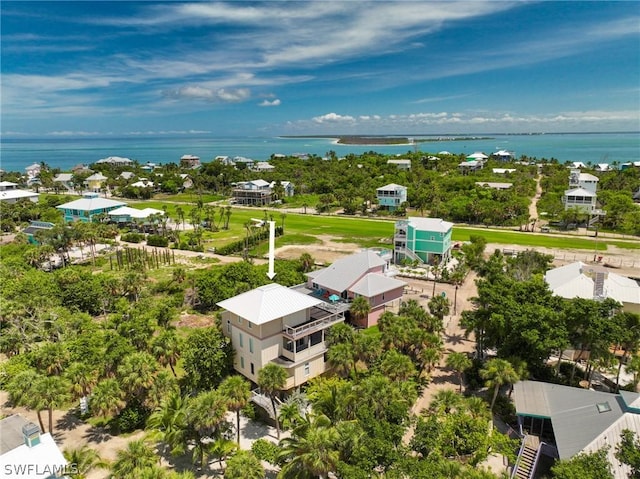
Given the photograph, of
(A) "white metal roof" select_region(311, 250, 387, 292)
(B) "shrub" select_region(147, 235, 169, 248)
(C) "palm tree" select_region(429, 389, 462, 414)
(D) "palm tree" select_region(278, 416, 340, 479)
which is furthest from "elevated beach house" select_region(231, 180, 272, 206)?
(D) "palm tree" select_region(278, 416, 340, 479)

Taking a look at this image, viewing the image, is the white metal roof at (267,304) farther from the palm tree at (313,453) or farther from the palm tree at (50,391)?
the palm tree at (50,391)

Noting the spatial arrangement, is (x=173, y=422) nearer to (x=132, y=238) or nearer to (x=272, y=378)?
(x=272, y=378)

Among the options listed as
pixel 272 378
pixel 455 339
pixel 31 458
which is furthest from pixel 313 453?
pixel 455 339

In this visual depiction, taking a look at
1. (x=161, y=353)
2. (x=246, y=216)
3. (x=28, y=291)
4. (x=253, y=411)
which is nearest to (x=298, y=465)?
(x=253, y=411)

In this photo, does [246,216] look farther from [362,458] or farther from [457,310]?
[362,458]

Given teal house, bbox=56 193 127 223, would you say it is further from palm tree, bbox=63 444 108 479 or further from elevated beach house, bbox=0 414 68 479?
palm tree, bbox=63 444 108 479
